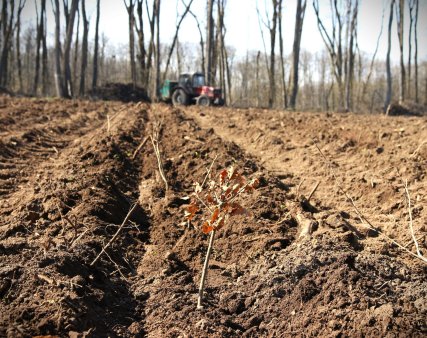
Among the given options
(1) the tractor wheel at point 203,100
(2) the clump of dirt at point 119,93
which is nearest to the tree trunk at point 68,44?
(2) the clump of dirt at point 119,93

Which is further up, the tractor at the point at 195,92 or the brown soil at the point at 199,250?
the tractor at the point at 195,92

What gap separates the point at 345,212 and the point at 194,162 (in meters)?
2.33

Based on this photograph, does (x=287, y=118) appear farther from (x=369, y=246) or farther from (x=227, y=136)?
(x=369, y=246)

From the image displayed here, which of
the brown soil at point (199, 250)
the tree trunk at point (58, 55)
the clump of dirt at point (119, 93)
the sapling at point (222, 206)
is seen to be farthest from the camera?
the clump of dirt at point (119, 93)

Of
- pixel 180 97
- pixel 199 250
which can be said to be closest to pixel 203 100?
pixel 180 97

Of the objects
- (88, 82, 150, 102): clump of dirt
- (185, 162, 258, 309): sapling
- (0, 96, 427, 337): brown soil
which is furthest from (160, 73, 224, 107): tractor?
(185, 162, 258, 309): sapling

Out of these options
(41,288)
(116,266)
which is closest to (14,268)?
(41,288)

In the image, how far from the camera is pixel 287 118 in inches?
471

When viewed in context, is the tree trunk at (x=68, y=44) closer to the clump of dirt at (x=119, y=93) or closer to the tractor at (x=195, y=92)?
the clump of dirt at (x=119, y=93)

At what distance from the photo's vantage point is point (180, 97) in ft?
72.2

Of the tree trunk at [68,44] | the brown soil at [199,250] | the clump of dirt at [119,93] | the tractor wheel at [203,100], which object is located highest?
the tree trunk at [68,44]

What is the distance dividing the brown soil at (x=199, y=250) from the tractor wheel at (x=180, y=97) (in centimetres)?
1454

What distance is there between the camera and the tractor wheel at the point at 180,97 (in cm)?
2162

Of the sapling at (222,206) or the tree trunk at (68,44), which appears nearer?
the sapling at (222,206)
